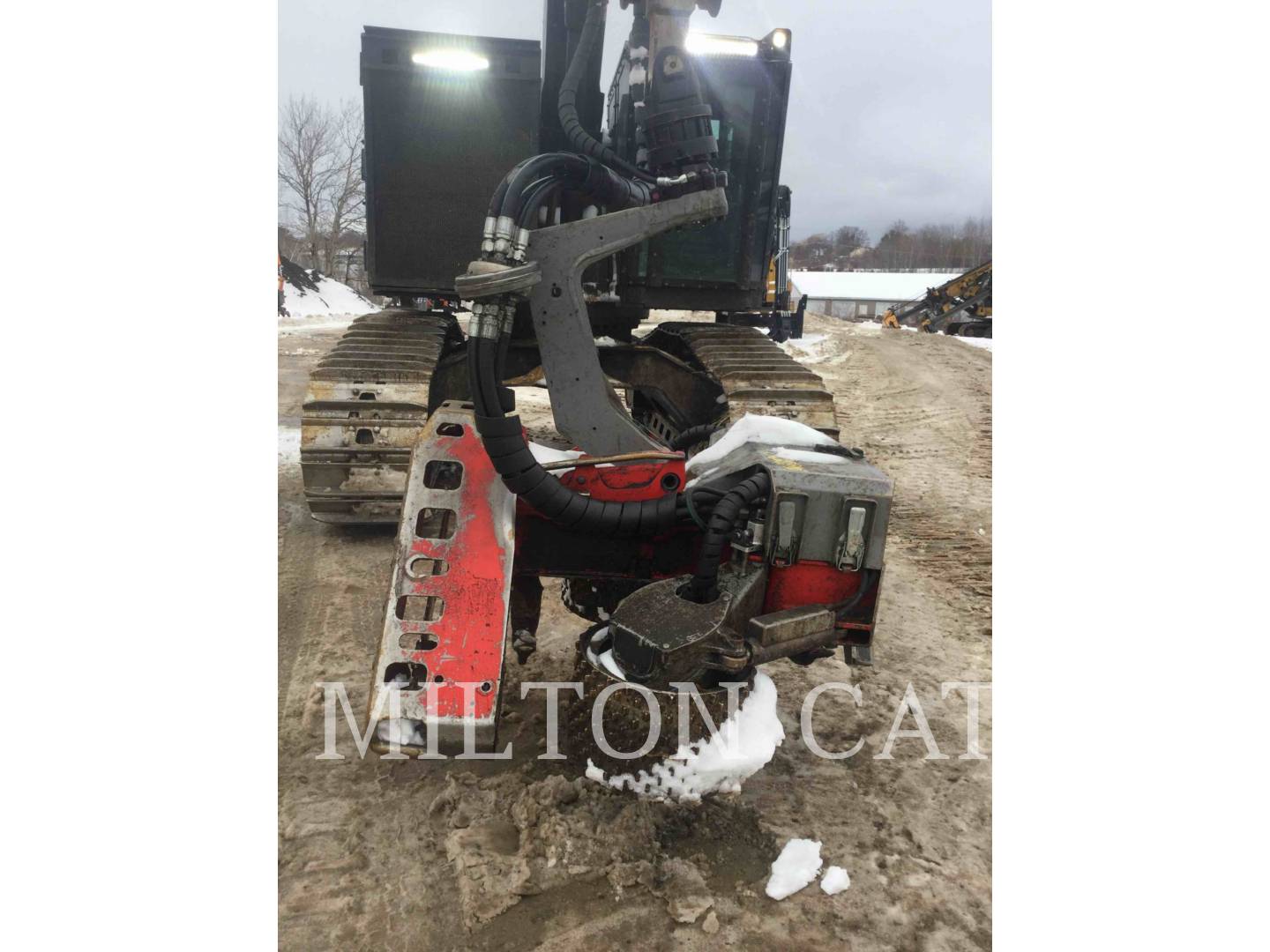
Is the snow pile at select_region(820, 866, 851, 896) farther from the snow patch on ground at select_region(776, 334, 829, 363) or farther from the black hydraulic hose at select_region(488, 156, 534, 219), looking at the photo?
the snow patch on ground at select_region(776, 334, 829, 363)

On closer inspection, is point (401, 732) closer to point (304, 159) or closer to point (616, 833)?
point (616, 833)

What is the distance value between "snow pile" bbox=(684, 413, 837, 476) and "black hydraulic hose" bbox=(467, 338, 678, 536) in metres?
0.28

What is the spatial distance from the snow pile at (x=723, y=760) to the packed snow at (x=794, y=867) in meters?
0.21

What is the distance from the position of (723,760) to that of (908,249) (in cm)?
189

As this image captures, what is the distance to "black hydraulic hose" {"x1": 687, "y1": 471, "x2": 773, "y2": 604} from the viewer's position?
1.98 metres

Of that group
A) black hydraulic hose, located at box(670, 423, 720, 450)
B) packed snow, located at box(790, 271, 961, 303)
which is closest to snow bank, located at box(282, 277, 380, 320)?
packed snow, located at box(790, 271, 961, 303)

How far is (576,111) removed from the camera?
3.45m

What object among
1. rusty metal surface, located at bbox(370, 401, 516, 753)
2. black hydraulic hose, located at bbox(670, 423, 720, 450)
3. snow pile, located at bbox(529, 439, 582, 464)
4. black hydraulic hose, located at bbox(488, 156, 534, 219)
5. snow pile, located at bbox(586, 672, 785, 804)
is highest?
black hydraulic hose, located at bbox(488, 156, 534, 219)

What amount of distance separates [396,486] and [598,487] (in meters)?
1.85

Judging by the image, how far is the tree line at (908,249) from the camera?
251 centimetres

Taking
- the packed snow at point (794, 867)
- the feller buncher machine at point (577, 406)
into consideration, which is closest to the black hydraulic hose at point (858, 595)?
the feller buncher machine at point (577, 406)

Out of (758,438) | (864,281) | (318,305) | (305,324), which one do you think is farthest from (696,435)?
(318,305)

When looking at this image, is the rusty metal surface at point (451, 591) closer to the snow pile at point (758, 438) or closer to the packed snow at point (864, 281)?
the snow pile at point (758, 438)

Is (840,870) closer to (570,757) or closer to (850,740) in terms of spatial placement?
(850,740)
